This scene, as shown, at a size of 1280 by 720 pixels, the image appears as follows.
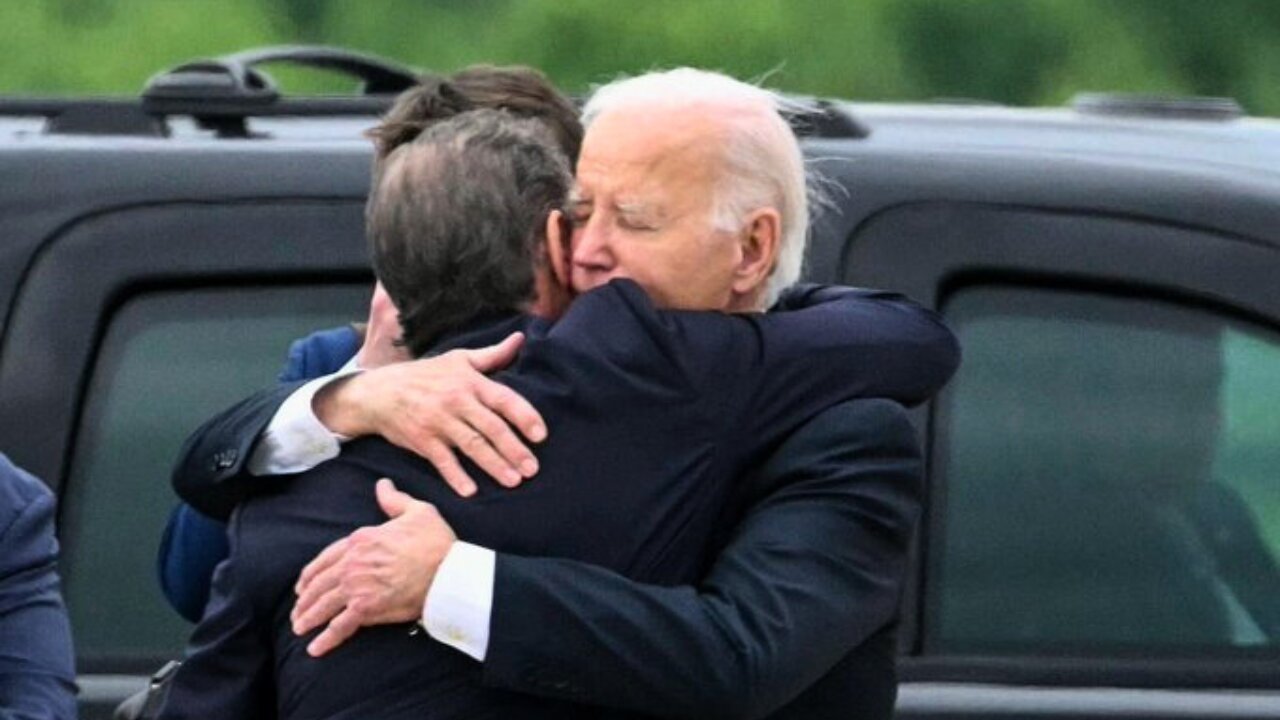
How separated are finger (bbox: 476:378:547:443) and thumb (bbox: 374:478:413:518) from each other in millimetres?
98

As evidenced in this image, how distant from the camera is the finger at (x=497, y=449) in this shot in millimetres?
2277

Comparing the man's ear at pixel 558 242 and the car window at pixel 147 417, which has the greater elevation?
the man's ear at pixel 558 242

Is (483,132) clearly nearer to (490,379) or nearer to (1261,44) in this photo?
(490,379)

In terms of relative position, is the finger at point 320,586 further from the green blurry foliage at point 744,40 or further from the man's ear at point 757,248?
the green blurry foliage at point 744,40

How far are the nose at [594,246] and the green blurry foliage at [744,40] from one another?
808 cm

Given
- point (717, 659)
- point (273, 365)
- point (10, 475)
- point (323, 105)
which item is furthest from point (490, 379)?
point (323, 105)

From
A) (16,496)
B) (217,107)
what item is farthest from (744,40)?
(16,496)

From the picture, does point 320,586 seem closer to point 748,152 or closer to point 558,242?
point 558,242

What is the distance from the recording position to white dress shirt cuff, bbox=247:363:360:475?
7.75ft

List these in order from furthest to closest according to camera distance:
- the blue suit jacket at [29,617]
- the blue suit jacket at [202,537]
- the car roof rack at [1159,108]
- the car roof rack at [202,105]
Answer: the car roof rack at [1159,108], the car roof rack at [202,105], the blue suit jacket at [202,537], the blue suit jacket at [29,617]

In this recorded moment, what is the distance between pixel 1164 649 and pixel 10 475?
1.20m

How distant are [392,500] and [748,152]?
398 millimetres

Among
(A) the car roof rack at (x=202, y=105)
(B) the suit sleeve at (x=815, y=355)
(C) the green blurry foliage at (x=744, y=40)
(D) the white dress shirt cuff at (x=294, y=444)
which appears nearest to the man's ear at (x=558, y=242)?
(B) the suit sleeve at (x=815, y=355)

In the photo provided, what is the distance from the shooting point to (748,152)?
236 centimetres
